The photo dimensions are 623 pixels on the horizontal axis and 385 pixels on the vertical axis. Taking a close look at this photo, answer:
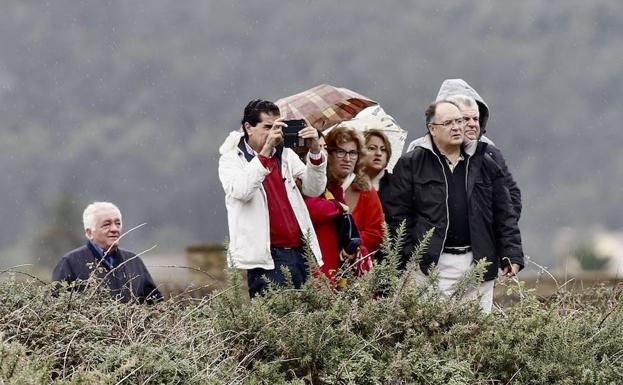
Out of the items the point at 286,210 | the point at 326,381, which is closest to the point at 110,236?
the point at 286,210

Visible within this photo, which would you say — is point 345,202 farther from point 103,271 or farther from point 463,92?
point 103,271

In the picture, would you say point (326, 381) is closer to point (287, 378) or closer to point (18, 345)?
point (287, 378)

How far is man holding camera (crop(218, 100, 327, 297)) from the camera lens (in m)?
6.94

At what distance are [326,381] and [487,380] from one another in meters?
0.80

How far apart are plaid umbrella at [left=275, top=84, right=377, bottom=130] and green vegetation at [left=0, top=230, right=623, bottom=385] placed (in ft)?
6.25

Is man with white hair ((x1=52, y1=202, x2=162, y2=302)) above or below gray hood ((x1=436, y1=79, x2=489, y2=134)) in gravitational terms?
below

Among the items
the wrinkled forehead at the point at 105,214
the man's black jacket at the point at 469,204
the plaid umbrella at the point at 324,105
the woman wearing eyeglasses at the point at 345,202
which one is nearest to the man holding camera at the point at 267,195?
the woman wearing eyeglasses at the point at 345,202

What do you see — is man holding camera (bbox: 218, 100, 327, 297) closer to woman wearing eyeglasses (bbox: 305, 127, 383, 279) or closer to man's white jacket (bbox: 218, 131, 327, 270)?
man's white jacket (bbox: 218, 131, 327, 270)

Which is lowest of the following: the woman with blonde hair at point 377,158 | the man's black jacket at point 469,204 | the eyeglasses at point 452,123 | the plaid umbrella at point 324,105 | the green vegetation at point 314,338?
the green vegetation at point 314,338

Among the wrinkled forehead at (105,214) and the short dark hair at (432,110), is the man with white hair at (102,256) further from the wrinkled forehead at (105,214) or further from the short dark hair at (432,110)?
the short dark hair at (432,110)

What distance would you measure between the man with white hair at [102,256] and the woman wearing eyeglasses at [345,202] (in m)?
1.14

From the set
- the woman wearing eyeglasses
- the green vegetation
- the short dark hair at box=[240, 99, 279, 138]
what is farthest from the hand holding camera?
the green vegetation

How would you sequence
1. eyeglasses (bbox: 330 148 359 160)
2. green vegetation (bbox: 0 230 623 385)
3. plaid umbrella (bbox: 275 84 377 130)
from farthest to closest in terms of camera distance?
plaid umbrella (bbox: 275 84 377 130)
eyeglasses (bbox: 330 148 359 160)
green vegetation (bbox: 0 230 623 385)

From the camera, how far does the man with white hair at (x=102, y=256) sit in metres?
7.65
